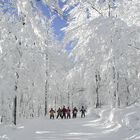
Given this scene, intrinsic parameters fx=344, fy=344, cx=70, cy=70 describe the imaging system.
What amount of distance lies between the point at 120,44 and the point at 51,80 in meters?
39.5

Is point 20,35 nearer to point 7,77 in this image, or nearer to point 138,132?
point 7,77

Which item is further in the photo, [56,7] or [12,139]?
[12,139]

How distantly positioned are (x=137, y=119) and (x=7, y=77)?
6.79m

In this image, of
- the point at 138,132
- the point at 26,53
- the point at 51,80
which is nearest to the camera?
the point at 138,132

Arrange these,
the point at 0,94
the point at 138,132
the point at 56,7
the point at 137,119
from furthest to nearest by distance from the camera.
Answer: the point at 137,119, the point at 138,132, the point at 0,94, the point at 56,7

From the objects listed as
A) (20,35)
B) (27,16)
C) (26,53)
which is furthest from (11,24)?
(27,16)

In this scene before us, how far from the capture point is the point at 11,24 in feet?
85.1

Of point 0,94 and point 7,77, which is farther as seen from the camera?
point 7,77

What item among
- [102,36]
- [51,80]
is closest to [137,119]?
[102,36]

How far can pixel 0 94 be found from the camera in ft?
45.6

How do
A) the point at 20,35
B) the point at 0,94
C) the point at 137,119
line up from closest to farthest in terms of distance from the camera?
the point at 0,94 → the point at 137,119 → the point at 20,35

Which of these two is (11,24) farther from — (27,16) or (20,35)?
(27,16)

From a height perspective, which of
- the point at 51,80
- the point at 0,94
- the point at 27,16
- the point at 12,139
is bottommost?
the point at 12,139

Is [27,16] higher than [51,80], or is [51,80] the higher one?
[51,80]
